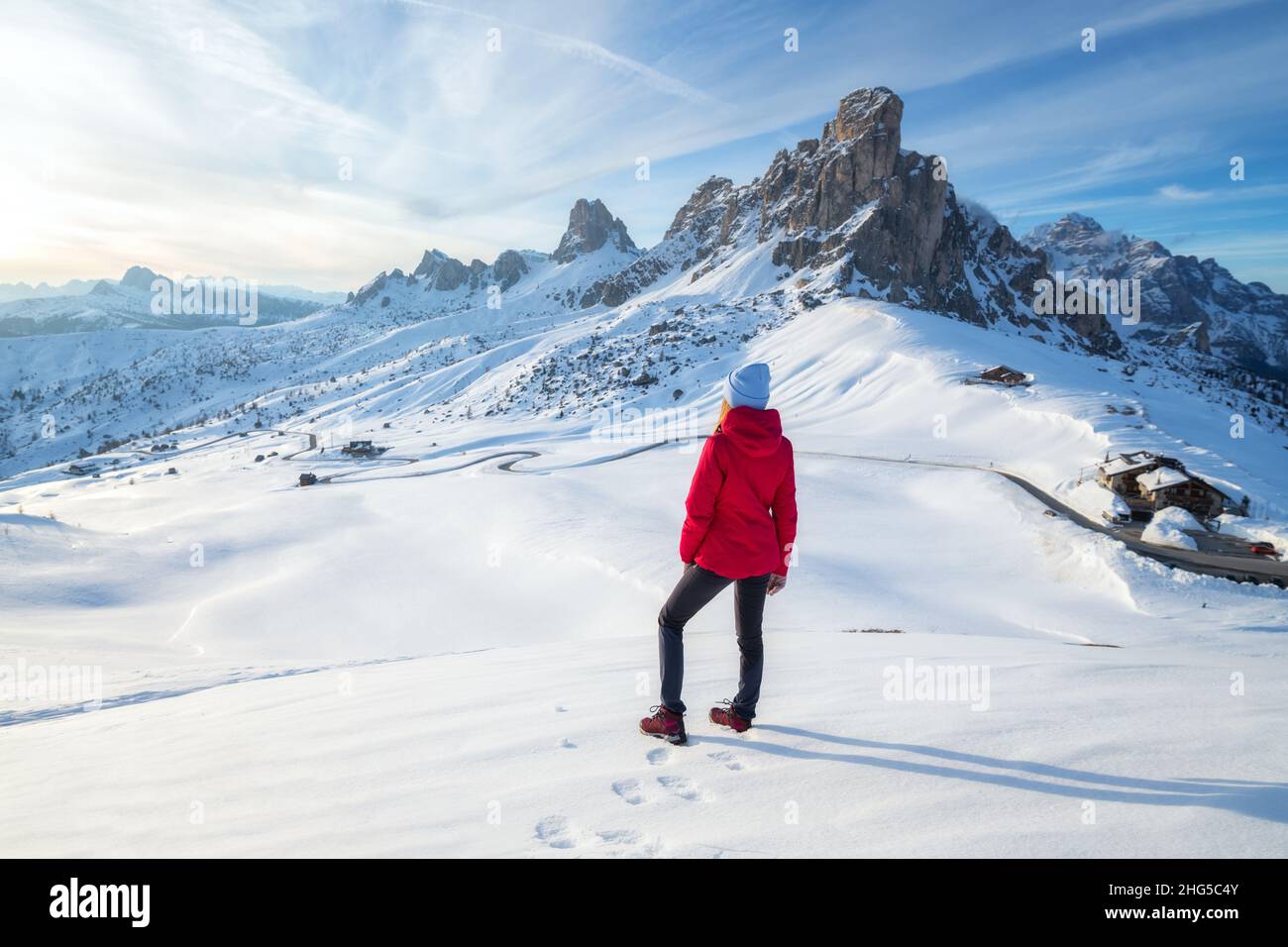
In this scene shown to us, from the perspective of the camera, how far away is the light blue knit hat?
153 inches

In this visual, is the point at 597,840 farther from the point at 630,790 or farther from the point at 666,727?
the point at 666,727

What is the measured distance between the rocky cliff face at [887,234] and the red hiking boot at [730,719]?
350 feet

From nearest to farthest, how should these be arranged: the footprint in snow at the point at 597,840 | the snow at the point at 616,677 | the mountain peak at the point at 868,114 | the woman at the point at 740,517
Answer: the footprint in snow at the point at 597,840
the snow at the point at 616,677
the woman at the point at 740,517
the mountain peak at the point at 868,114

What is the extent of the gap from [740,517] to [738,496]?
0.47 feet

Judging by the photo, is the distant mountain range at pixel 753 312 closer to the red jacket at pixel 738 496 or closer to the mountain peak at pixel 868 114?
the mountain peak at pixel 868 114

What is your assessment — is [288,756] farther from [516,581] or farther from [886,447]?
[886,447]

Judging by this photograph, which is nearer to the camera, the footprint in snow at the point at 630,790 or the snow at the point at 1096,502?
the footprint in snow at the point at 630,790

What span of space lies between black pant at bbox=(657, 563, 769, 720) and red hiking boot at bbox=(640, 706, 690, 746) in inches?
2.3

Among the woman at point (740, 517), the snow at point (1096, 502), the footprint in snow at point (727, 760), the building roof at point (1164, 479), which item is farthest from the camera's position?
the building roof at point (1164, 479)

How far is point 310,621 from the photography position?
491 inches

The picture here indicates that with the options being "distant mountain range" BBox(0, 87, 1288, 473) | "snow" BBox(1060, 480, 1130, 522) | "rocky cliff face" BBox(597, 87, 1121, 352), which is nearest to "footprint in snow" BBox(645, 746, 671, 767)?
"snow" BBox(1060, 480, 1130, 522)

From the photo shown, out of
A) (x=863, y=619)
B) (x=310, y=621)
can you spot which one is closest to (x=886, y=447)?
(x=863, y=619)

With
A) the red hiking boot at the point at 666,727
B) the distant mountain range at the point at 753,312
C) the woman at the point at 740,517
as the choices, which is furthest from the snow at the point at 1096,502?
the distant mountain range at the point at 753,312

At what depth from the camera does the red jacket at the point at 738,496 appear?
385 cm
